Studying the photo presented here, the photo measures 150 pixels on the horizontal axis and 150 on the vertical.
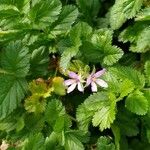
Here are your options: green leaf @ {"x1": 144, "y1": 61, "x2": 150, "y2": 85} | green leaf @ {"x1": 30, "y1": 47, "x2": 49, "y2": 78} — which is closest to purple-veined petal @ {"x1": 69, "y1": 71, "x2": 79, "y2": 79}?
green leaf @ {"x1": 30, "y1": 47, "x2": 49, "y2": 78}

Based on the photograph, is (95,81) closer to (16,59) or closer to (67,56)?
(67,56)

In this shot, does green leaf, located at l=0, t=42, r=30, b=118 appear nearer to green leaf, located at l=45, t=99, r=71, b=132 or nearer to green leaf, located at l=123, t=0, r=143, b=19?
green leaf, located at l=45, t=99, r=71, b=132

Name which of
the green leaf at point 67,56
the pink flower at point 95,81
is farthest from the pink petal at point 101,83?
the green leaf at point 67,56

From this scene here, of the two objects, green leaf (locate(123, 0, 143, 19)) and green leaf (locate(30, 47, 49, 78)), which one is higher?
green leaf (locate(123, 0, 143, 19))

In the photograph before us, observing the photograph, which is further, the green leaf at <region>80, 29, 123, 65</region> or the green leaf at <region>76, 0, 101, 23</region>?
the green leaf at <region>76, 0, 101, 23</region>

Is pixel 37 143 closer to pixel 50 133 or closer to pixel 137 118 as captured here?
pixel 50 133

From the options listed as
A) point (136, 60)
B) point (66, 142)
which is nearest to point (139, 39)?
point (136, 60)

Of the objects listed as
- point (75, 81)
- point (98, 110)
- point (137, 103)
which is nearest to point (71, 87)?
point (75, 81)
